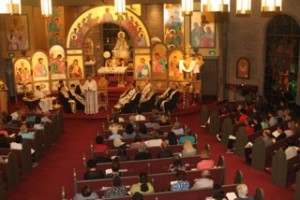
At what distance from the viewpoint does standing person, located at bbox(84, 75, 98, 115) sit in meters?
19.3

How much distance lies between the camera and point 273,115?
50.0ft

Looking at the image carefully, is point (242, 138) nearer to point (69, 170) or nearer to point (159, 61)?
point (69, 170)

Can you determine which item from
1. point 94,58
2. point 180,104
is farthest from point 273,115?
point 94,58

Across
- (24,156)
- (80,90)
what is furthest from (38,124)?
(80,90)

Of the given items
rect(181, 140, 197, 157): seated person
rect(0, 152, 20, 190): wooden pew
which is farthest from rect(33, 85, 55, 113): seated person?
rect(181, 140, 197, 157): seated person

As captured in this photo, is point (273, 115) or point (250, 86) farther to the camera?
point (250, 86)

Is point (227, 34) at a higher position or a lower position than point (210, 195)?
higher

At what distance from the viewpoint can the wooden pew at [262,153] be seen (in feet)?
41.6

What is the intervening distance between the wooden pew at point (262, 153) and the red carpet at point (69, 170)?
0.25m

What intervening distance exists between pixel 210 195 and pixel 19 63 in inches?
593

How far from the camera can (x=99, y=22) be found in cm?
2133

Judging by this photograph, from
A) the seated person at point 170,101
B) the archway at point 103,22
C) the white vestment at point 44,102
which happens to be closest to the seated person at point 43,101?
the white vestment at point 44,102

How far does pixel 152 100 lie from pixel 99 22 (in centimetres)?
529

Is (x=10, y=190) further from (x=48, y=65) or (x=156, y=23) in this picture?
(x=156, y=23)
